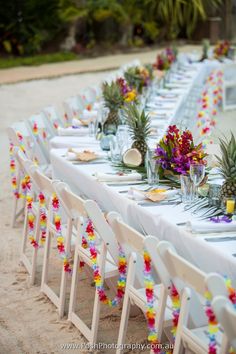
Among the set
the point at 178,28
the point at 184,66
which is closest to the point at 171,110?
the point at 184,66

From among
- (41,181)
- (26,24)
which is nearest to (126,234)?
(41,181)

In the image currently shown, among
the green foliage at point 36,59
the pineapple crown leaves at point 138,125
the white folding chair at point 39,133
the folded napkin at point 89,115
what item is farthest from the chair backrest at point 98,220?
the green foliage at point 36,59

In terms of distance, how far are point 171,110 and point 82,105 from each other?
0.96 meters

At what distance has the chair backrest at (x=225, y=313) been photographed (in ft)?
8.32

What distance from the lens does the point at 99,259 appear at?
3.72m

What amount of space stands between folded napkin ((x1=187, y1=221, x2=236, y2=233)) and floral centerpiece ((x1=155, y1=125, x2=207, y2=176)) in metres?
0.65

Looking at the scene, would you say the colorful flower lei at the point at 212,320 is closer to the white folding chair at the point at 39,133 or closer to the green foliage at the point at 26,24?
the white folding chair at the point at 39,133

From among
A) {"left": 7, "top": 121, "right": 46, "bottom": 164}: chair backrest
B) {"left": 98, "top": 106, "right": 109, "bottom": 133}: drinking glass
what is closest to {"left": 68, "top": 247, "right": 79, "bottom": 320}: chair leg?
{"left": 7, "top": 121, "right": 46, "bottom": 164}: chair backrest

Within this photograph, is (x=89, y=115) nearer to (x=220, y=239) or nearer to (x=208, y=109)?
(x=208, y=109)

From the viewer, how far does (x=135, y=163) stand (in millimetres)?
4633

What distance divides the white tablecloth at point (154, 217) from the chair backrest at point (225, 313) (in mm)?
539

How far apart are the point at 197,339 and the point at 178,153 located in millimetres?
1467

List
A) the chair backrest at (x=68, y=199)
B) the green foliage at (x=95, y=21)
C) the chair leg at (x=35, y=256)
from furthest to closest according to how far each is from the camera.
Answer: the green foliage at (x=95, y=21) → the chair leg at (x=35, y=256) → the chair backrest at (x=68, y=199)

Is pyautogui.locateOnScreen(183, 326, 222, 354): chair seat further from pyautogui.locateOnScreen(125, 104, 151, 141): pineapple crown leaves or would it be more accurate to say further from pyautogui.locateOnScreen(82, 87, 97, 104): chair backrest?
pyautogui.locateOnScreen(82, 87, 97, 104): chair backrest
